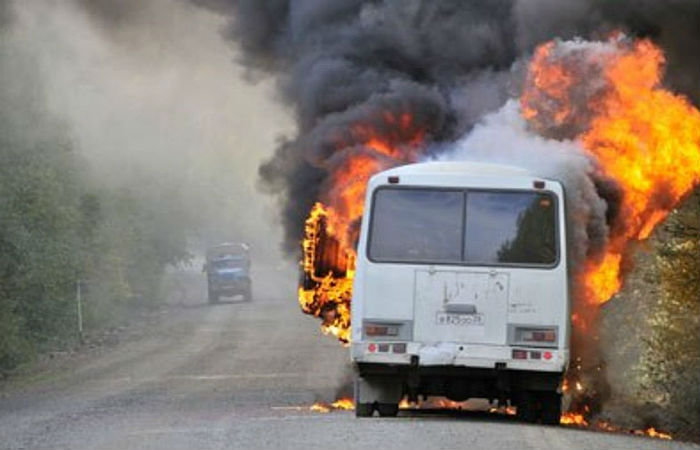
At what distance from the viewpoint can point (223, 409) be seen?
23203 mm

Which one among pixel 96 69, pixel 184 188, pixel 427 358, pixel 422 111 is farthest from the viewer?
pixel 184 188

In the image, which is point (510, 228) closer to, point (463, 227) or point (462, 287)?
point (463, 227)

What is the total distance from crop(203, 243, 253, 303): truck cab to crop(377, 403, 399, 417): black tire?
2064 inches

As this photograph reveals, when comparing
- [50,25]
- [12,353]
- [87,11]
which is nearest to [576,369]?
[87,11]

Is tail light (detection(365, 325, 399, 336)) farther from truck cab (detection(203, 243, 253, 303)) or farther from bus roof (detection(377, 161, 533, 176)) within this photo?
truck cab (detection(203, 243, 253, 303))

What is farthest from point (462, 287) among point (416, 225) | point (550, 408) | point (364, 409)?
point (364, 409)

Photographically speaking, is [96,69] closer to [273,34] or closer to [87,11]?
[87,11]

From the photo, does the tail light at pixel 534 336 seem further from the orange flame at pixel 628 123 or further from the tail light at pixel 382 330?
the orange flame at pixel 628 123

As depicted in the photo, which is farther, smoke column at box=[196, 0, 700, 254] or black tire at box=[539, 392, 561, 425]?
smoke column at box=[196, 0, 700, 254]

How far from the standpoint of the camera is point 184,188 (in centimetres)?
7188

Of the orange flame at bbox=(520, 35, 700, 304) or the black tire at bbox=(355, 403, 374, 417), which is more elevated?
the orange flame at bbox=(520, 35, 700, 304)

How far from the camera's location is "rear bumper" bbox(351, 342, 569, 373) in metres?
18.8

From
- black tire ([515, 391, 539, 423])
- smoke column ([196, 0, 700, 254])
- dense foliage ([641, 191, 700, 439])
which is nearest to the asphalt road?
black tire ([515, 391, 539, 423])

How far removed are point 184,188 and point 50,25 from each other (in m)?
32.7
